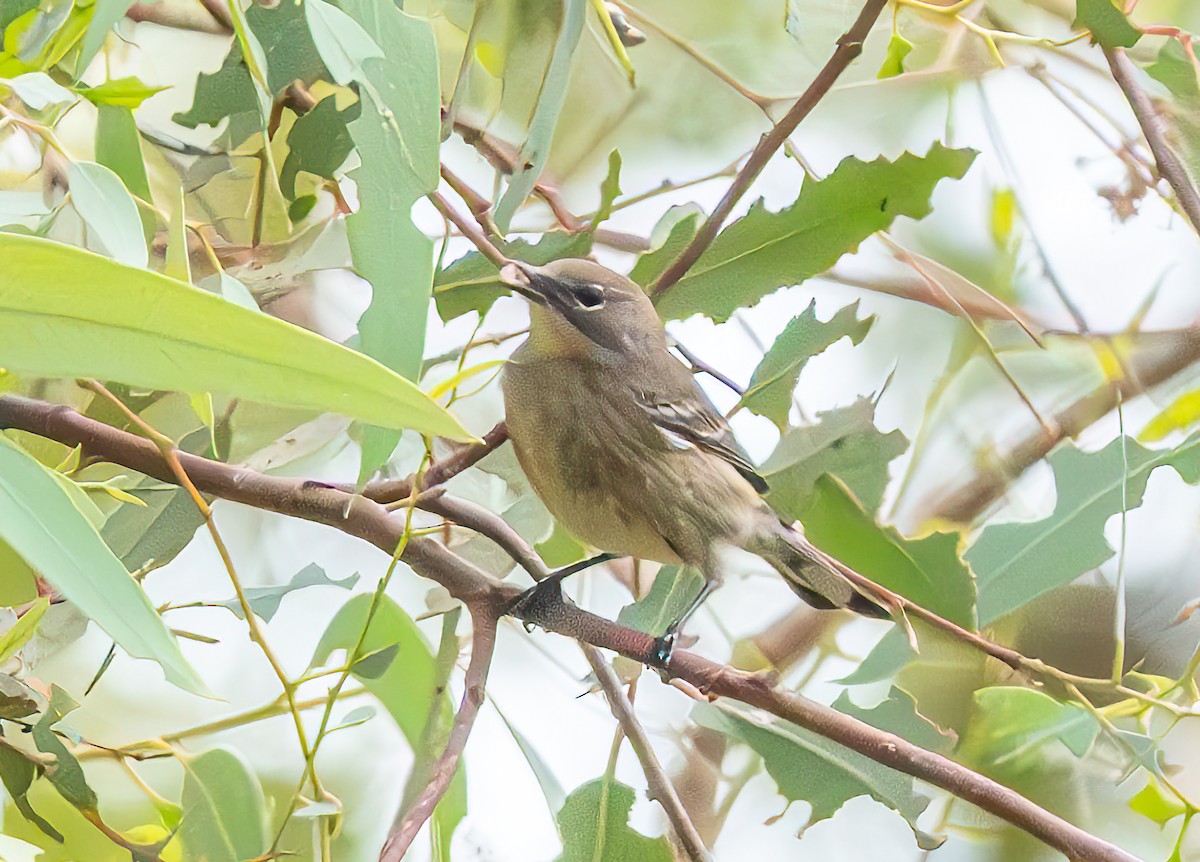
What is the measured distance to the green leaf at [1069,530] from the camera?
678 mm

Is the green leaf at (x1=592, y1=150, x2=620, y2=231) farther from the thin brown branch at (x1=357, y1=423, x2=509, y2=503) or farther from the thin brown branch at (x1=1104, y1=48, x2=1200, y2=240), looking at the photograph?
the thin brown branch at (x1=1104, y1=48, x2=1200, y2=240)

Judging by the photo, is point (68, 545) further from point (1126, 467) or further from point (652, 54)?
point (652, 54)

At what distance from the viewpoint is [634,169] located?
0.94 meters

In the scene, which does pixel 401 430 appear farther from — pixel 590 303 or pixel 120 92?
pixel 590 303

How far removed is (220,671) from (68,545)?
2.35 ft

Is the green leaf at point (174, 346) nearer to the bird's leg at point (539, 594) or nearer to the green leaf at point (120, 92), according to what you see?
the green leaf at point (120, 92)

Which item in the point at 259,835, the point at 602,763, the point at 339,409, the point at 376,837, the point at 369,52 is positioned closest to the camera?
the point at 339,409

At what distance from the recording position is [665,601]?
69 cm

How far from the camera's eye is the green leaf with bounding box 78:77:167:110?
39 centimetres

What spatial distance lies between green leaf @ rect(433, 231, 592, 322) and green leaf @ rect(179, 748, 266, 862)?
284 millimetres

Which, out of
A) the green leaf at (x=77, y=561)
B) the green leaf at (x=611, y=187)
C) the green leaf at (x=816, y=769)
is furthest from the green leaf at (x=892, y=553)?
the green leaf at (x=77, y=561)

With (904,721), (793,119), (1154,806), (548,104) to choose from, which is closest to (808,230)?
(793,119)

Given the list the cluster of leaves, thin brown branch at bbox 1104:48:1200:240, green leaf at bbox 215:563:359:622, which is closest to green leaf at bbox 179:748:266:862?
the cluster of leaves

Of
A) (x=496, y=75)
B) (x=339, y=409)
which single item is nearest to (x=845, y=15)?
(x=496, y=75)
